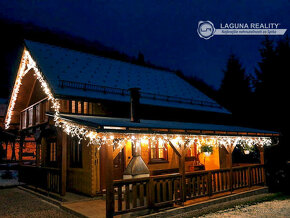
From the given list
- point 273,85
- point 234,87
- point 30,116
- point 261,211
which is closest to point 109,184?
→ point 261,211

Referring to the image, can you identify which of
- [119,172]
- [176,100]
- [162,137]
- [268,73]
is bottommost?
[119,172]

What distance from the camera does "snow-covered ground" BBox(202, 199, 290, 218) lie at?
8156 mm

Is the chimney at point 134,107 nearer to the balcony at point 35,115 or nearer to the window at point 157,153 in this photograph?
the window at point 157,153

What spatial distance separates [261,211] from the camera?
8.59 metres

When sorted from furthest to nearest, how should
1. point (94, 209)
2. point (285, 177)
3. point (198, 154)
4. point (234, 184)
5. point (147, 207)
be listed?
1. point (198, 154)
2. point (285, 177)
3. point (234, 184)
4. point (94, 209)
5. point (147, 207)

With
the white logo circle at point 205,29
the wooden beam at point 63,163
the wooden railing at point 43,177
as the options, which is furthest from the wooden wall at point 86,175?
the white logo circle at point 205,29

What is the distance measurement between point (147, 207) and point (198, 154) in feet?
26.0

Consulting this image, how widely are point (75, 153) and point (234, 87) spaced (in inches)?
921

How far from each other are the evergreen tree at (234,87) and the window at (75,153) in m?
19.8

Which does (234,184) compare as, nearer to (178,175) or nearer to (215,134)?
(215,134)

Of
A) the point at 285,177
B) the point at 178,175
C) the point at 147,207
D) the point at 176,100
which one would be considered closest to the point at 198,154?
the point at 176,100

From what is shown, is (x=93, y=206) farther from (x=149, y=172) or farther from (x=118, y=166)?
(x=118, y=166)

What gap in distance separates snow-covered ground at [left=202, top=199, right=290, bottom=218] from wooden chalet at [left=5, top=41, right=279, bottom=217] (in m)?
1.01

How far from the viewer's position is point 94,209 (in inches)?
336
